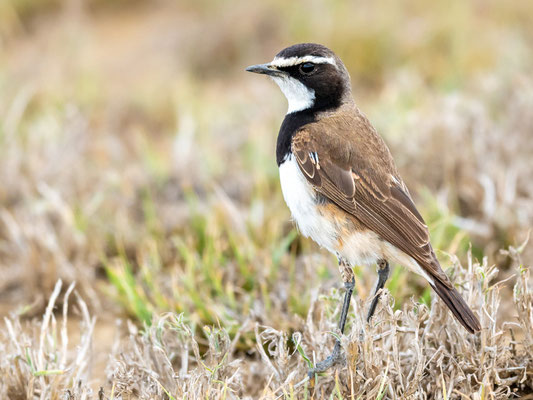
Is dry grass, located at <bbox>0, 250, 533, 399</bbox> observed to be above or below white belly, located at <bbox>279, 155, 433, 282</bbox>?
below

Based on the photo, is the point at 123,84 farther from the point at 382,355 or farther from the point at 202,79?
the point at 382,355

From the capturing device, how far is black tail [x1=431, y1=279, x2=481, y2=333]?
3070 mm

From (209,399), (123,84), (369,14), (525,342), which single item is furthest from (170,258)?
→ (369,14)

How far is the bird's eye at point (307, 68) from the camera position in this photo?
375cm

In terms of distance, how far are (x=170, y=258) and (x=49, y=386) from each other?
1.82 m

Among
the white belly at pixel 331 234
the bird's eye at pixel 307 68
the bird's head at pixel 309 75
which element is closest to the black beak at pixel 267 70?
the bird's head at pixel 309 75

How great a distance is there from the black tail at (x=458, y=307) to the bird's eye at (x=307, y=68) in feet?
4.03

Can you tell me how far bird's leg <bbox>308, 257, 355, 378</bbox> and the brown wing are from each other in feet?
0.81

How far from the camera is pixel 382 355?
3.28 m

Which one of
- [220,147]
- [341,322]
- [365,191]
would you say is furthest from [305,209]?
[220,147]

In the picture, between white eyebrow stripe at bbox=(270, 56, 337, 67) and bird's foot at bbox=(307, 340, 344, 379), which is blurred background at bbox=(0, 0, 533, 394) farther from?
white eyebrow stripe at bbox=(270, 56, 337, 67)

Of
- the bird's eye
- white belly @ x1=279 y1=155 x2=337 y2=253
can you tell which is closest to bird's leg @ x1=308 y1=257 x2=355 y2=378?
white belly @ x1=279 y1=155 x2=337 y2=253

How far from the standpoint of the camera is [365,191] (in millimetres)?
3525

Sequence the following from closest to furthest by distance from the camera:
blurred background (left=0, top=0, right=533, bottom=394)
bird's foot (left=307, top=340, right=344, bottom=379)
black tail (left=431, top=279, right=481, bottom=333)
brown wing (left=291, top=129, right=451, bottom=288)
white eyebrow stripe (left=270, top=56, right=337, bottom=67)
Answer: black tail (left=431, top=279, right=481, bottom=333) < bird's foot (left=307, top=340, right=344, bottom=379) < brown wing (left=291, top=129, right=451, bottom=288) < white eyebrow stripe (left=270, top=56, right=337, bottom=67) < blurred background (left=0, top=0, right=533, bottom=394)
